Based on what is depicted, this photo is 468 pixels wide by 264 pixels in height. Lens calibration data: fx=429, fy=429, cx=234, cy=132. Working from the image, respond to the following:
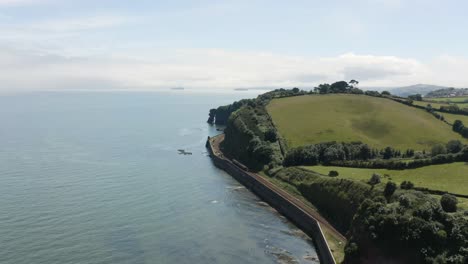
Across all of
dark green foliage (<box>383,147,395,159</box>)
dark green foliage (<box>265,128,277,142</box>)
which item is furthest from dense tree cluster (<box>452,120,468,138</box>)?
dark green foliage (<box>265,128,277,142</box>)

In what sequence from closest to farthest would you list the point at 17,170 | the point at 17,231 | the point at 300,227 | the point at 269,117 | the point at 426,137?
the point at 17,231
the point at 300,227
the point at 17,170
the point at 426,137
the point at 269,117

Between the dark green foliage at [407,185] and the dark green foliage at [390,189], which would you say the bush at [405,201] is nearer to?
the dark green foliage at [390,189]

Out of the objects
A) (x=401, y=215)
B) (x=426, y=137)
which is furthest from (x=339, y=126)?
(x=401, y=215)

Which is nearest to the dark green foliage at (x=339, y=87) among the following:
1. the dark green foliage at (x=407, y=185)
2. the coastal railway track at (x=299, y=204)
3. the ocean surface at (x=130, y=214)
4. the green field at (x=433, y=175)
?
the ocean surface at (x=130, y=214)

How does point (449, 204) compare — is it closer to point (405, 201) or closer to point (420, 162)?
point (405, 201)

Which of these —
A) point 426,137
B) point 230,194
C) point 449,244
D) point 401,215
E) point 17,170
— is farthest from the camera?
point 426,137

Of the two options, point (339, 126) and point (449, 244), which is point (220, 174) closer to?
point (339, 126)
